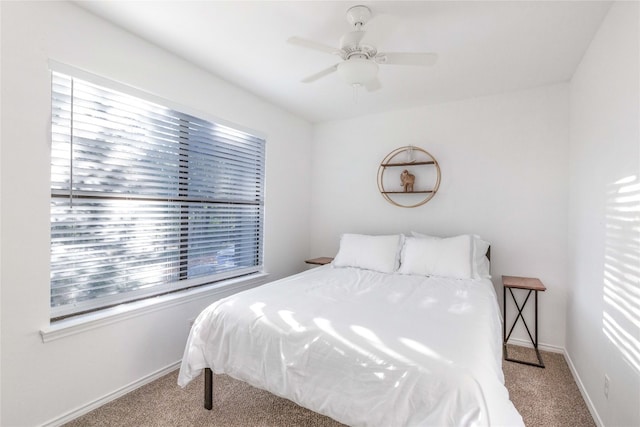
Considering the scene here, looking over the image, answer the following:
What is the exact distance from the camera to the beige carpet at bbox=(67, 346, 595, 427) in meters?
1.83

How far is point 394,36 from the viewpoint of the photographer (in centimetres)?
207

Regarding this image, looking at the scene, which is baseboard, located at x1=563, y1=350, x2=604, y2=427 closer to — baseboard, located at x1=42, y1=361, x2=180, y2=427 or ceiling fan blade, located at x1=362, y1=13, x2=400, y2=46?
ceiling fan blade, located at x1=362, y1=13, x2=400, y2=46

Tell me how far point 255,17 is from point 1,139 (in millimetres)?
1561

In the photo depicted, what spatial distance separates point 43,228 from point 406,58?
234 cm

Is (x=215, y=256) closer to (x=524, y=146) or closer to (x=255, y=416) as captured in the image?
(x=255, y=416)

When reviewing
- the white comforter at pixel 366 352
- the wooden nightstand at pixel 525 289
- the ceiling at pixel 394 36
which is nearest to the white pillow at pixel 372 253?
the white comforter at pixel 366 352

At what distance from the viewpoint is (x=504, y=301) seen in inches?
111

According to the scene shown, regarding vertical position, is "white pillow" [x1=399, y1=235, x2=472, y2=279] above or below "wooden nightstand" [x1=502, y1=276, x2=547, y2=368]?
above

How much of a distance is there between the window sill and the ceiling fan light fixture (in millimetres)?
2113

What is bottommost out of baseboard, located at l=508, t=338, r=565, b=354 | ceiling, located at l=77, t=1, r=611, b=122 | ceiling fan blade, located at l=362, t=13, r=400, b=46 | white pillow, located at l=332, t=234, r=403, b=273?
baseboard, located at l=508, t=338, r=565, b=354

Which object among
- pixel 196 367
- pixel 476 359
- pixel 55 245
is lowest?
pixel 196 367

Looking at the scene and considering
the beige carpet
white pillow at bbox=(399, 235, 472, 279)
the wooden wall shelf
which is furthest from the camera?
the wooden wall shelf

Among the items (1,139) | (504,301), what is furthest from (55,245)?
(504,301)

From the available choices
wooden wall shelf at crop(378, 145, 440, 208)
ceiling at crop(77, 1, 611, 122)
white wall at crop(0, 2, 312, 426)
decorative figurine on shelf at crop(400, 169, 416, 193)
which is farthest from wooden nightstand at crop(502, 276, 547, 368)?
white wall at crop(0, 2, 312, 426)
